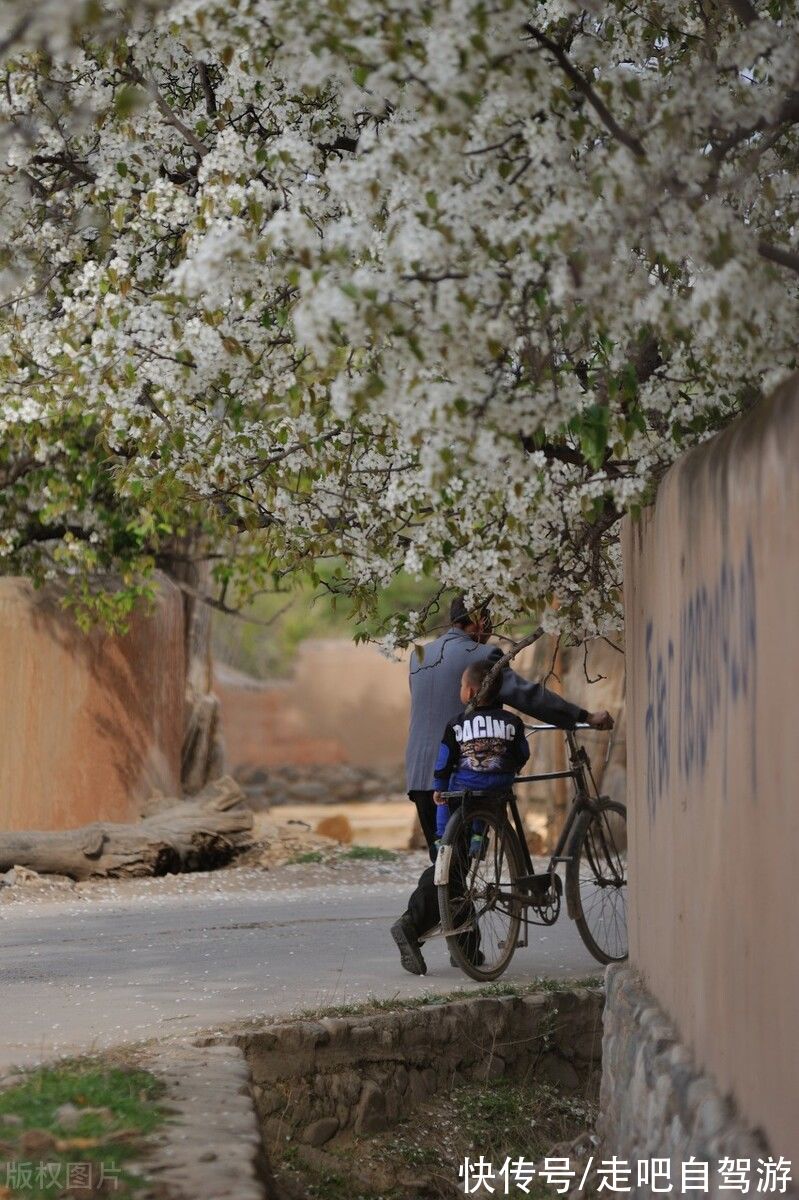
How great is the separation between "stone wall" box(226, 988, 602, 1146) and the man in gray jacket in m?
0.84

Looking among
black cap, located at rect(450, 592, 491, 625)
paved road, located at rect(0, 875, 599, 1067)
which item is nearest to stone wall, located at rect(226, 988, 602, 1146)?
paved road, located at rect(0, 875, 599, 1067)

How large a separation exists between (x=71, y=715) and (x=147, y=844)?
1501 millimetres

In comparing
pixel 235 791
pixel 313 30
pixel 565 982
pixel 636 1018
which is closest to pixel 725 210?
pixel 313 30

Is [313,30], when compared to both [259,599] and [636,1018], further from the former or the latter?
[259,599]

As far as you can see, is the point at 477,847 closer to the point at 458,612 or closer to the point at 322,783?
the point at 458,612

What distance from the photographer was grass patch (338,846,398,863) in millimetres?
15602

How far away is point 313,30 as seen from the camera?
15.1 ft

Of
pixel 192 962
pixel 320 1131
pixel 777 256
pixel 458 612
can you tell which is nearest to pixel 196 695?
pixel 192 962

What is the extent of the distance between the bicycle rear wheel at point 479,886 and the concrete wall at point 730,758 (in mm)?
1905

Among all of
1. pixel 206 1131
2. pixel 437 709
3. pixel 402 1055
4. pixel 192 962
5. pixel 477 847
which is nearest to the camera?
pixel 206 1131

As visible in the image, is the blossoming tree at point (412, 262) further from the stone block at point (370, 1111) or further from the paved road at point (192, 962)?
the stone block at point (370, 1111)

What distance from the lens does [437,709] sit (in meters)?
8.84

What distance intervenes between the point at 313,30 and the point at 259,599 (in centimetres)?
3967

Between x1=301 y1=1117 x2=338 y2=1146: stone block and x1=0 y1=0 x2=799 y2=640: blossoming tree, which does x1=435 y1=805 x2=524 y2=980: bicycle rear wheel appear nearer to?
x1=0 y1=0 x2=799 y2=640: blossoming tree
